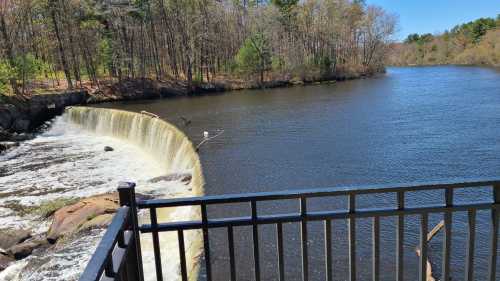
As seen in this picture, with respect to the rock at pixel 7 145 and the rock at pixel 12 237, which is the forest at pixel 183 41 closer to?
the rock at pixel 7 145

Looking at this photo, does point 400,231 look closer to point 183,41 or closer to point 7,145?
point 7,145

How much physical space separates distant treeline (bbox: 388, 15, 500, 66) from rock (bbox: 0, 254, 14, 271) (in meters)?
72.3

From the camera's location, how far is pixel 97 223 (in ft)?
29.9

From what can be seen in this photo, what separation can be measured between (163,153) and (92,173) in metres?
2.68

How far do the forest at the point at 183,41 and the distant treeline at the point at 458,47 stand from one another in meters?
17.2

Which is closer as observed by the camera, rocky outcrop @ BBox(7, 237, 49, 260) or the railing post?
the railing post

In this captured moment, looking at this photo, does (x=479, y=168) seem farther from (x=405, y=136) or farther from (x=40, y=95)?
(x=40, y=95)

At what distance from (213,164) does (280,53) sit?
41.6 meters

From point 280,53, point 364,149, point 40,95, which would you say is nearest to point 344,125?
point 364,149

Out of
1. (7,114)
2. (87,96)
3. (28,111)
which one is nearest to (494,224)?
(7,114)

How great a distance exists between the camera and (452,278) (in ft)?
20.3

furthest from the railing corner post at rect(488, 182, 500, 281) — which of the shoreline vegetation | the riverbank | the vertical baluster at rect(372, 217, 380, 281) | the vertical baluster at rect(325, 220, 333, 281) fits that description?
the shoreline vegetation

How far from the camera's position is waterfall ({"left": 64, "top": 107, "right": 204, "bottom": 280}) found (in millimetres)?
6883

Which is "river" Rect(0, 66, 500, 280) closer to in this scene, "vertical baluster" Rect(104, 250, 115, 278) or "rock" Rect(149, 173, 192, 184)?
"rock" Rect(149, 173, 192, 184)
